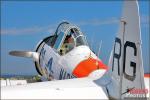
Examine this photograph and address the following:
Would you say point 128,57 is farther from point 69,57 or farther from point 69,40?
point 69,40

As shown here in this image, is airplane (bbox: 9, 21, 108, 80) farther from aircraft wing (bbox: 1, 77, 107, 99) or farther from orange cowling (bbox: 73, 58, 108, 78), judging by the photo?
aircraft wing (bbox: 1, 77, 107, 99)

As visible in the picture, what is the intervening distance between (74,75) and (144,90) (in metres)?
3.34

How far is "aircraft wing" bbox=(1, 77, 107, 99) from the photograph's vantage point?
5223 millimetres

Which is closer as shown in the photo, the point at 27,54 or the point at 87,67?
the point at 87,67

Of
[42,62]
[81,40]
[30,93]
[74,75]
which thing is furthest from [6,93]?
[42,62]

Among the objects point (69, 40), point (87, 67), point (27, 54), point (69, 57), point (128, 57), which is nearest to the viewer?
point (128, 57)

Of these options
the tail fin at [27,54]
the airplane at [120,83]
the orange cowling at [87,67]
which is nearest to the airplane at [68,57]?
the orange cowling at [87,67]

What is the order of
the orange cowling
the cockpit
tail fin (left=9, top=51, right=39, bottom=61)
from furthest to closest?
1. tail fin (left=9, top=51, right=39, bottom=61)
2. the cockpit
3. the orange cowling

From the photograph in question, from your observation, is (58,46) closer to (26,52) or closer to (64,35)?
(64,35)

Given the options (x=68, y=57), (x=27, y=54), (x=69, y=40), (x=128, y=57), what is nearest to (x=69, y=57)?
(x=68, y=57)

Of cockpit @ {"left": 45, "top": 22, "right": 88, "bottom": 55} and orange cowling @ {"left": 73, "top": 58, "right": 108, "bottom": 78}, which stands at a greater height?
cockpit @ {"left": 45, "top": 22, "right": 88, "bottom": 55}

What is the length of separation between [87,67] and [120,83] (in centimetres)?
262

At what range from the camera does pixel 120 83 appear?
17.7ft

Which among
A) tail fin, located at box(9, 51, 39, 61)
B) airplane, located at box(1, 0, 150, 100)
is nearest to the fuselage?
tail fin, located at box(9, 51, 39, 61)
